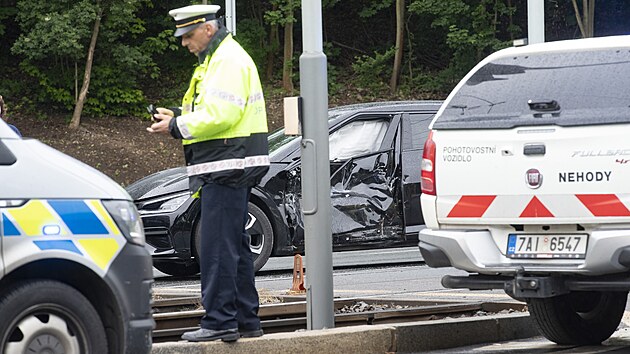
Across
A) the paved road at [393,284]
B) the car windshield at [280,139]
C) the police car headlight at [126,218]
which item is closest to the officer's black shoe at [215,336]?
the police car headlight at [126,218]

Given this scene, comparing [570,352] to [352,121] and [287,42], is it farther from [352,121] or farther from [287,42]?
[287,42]

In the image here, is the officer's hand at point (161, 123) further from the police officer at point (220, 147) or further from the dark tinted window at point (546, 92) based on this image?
the dark tinted window at point (546, 92)

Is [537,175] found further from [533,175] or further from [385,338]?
[385,338]

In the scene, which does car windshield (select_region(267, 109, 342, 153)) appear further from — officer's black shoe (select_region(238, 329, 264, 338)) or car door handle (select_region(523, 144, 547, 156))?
car door handle (select_region(523, 144, 547, 156))

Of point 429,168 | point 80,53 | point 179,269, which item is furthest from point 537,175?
point 80,53

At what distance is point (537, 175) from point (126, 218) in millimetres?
2443

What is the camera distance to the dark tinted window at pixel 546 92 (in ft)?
24.3

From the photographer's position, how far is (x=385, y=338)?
814 centimetres

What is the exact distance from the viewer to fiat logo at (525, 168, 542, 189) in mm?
7387

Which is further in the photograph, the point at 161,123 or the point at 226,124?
the point at 161,123

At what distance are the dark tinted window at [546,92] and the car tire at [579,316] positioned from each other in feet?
4.41

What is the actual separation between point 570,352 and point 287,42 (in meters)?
30.4

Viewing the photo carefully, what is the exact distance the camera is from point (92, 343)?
609 centimetres

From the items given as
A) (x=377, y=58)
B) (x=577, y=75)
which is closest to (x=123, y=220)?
(x=577, y=75)
